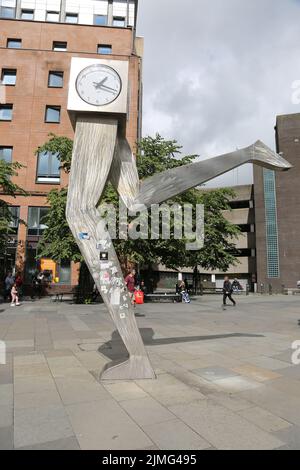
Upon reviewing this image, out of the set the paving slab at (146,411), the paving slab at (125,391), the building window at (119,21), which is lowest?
the paving slab at (146,411)

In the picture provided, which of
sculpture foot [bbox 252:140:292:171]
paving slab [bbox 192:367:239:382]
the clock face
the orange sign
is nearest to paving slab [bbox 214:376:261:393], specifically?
paving slab [bbox 192:367:239:382]

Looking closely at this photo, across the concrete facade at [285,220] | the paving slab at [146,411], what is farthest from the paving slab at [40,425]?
the concrete facade at [285,220]

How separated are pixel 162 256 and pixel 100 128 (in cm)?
1615

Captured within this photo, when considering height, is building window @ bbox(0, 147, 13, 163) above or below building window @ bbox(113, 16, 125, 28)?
below

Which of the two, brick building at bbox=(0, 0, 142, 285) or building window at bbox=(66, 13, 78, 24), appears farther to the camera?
building window at bbox=(66, 13, 78, 24)

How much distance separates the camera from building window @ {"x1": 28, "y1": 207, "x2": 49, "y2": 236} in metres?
29.9

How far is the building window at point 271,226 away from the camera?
44.9 m

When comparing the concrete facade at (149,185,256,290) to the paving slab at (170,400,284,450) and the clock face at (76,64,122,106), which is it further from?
the paving slab at (170,400,284,450)

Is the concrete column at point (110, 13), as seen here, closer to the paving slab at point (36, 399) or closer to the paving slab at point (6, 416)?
the paving slab at point (36, 399)

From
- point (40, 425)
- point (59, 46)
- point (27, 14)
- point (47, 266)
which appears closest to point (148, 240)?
point (47, 266)

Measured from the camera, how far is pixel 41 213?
3025 cm

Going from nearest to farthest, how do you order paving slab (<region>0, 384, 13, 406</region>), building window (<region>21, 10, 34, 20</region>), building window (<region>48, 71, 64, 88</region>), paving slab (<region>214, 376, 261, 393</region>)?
paving slab (<region>0, 384, 13, 406</region>) → paving slab (<region>214, 376, 261, 393</region>) → building window (<region>48, 71, 64, 88</region>) → building window (<region>21, 10, 34, 20</region>)

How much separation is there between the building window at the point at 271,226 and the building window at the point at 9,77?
101 ft

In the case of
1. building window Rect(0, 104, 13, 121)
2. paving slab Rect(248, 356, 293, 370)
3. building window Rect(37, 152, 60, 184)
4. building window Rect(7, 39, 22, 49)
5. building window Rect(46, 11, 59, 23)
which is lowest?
paving slab Rect(248, 356, 293, 370)
